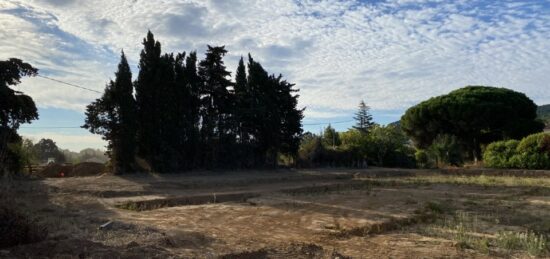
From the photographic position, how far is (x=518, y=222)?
992 centimetres

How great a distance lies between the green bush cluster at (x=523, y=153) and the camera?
24792 mm

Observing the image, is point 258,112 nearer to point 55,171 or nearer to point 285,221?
point 55,171

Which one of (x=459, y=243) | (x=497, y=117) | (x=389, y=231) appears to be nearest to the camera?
(x=459, y=243)

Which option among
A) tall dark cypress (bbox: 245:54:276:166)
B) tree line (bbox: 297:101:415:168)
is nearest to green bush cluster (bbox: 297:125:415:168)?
tree line (bbox: 297:101:415:168)

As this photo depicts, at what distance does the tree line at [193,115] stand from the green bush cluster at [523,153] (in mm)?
11322

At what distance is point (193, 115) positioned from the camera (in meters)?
24.2

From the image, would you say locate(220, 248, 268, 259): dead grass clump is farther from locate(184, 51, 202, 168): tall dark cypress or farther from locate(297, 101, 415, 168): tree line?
locate(297, 101, 415, 168): tree line

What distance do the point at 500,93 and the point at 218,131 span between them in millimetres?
22315

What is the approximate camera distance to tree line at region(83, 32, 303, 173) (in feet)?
69.6

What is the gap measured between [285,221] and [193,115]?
49.0 feet

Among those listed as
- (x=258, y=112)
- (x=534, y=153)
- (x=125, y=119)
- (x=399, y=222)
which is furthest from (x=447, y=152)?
(x=399, y=222)

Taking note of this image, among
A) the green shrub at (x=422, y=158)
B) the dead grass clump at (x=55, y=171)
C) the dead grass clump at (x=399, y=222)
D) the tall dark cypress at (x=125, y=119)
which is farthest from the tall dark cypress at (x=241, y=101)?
the dead grass clump at (x=399, y=222)

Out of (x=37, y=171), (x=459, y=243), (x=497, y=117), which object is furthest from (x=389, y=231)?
(x=497, y=117)

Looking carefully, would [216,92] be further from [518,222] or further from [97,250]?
[97,250]
